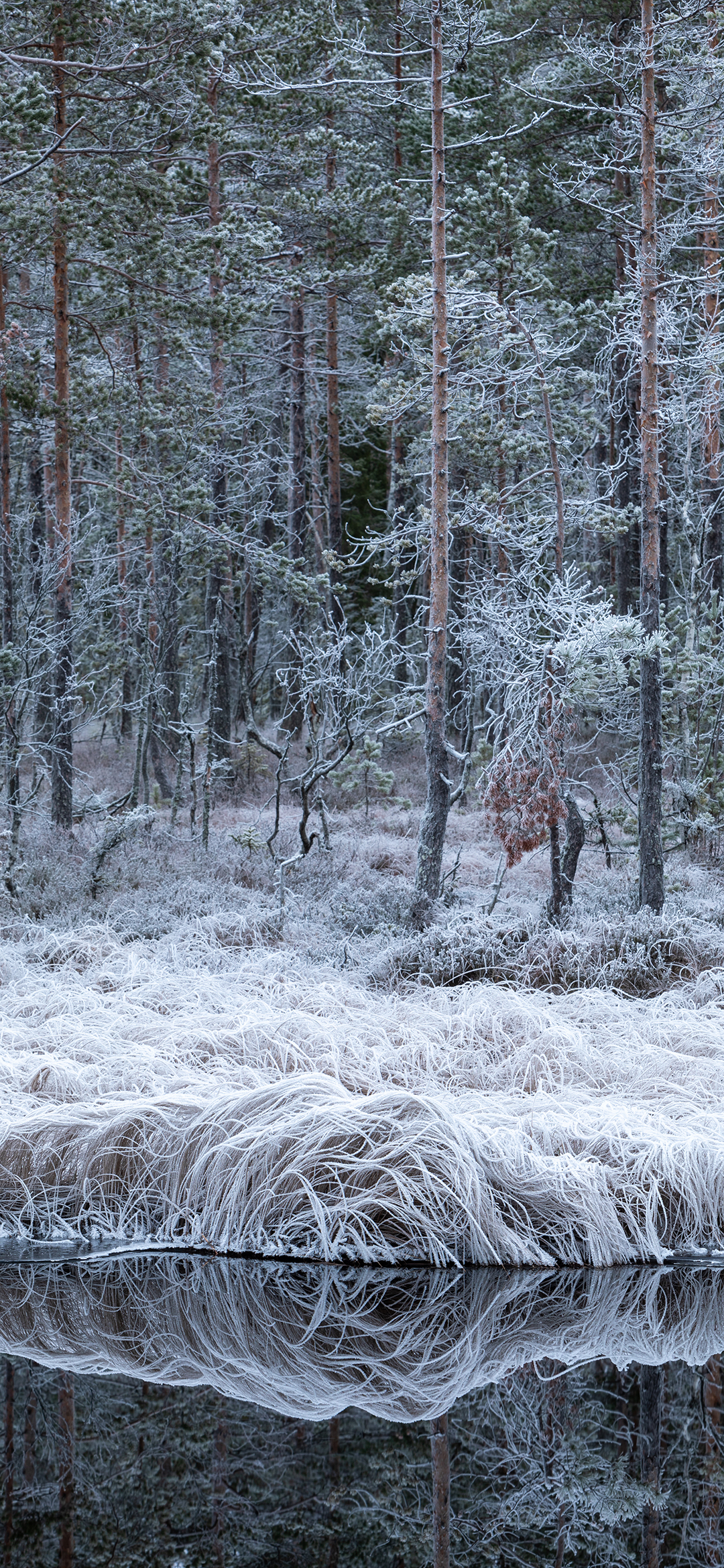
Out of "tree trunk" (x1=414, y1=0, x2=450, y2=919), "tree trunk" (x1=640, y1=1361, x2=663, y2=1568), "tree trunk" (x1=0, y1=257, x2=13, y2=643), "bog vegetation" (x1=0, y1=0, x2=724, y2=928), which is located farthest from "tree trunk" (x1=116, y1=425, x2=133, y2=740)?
"tree trunk" (x1=640, y1=1361, x2=663, y2=1568)

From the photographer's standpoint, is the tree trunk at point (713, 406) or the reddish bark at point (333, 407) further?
the reddish bark at point (333, 407)

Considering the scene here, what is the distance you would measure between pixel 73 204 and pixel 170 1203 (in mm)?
A: 9461

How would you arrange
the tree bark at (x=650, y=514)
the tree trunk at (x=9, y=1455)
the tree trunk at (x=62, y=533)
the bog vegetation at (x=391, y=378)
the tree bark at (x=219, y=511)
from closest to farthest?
the tree trunk at (x=9, y=1455) < the tree bark at (x=650, y=514) < the bog vegetation at (x=391, y=378) < the tree trunk at (x=62, y=533) < the tree bark at (x=219, y=511)

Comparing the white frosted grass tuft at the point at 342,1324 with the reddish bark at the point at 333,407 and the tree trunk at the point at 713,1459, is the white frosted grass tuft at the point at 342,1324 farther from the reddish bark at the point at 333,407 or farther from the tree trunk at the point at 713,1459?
the reddish bark at the point at 333,407

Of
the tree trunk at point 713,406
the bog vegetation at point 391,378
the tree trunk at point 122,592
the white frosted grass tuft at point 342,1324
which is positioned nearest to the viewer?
the white frosted grass tuft at point 342,1324

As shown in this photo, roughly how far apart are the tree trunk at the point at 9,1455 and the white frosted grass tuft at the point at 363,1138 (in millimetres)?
1252

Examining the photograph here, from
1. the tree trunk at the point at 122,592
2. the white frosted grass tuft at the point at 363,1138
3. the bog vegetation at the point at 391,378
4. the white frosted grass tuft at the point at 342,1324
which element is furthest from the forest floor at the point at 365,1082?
the tree trunk at the point at 122,592

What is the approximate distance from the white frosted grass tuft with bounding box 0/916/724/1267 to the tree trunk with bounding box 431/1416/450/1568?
4.25 feet

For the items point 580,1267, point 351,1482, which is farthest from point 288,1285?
point 351,1482

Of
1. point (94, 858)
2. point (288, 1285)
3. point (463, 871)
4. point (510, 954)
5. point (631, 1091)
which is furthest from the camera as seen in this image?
point (463, 871)

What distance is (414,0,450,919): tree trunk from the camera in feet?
32.4

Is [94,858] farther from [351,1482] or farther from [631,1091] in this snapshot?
[351,1482]

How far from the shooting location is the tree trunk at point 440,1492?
2910 mm

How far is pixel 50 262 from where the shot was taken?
1437cm
